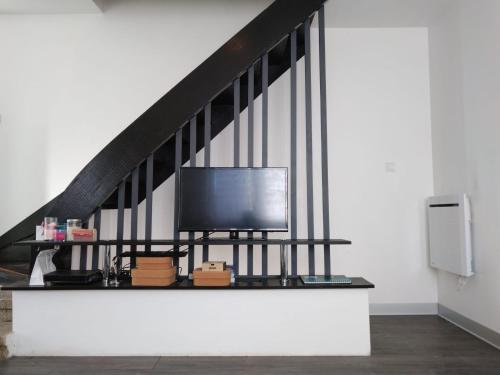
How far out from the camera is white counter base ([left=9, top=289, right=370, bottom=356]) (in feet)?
7.58

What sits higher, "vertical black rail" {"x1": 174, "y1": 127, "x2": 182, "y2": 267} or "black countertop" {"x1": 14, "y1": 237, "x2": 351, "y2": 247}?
"vertical black rail" {"x1": 174, "y1": 127, "x2": 182, "y2": 267}

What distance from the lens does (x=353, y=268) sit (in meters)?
3.39

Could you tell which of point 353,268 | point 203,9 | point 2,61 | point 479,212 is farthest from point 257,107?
point 2,61

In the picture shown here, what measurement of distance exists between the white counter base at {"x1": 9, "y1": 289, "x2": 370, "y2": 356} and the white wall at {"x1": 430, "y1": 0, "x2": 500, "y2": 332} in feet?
3.60

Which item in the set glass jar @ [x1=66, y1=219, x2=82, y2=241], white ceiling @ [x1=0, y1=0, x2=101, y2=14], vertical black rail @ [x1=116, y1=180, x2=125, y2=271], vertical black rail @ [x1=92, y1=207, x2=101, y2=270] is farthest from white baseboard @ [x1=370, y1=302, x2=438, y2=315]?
white ceiling @ [x1=0, y1=0, x2=101, y2=14]

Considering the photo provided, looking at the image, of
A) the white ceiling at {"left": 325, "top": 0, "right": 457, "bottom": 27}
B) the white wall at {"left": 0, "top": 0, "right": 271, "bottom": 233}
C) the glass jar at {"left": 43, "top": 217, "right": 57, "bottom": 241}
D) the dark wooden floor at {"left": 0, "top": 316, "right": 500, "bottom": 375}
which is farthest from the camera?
the white wall at {"left": 0, "top": 0, "right": 271, "bottom": 233}

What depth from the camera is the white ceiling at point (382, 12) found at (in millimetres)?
3148

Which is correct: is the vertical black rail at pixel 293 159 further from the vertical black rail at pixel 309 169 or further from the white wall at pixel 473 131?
the white wall at pixel 473 131

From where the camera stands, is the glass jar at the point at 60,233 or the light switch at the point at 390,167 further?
the light switch at the point at 390,167

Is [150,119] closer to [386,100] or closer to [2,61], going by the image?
[2,61]

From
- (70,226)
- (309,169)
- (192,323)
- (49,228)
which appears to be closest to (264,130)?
(309,169)

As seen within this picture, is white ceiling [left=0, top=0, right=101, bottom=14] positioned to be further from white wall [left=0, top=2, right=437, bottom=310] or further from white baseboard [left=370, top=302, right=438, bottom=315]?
white baseboard [left=370, top=302, right=438, bottom=315]

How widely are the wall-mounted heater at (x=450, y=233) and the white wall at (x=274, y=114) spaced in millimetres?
213

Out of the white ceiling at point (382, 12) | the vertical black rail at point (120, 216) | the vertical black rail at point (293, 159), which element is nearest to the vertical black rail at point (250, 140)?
the vertical black rail at point (293, 159)
